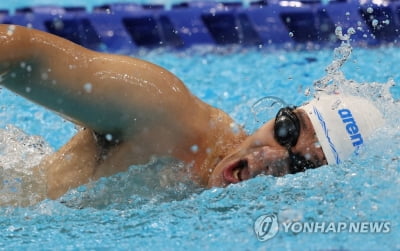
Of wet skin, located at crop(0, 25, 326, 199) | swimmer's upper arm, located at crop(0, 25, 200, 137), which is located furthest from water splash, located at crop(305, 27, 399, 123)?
swimmer's upper arm, located at crop(0, 25, 200, 137)

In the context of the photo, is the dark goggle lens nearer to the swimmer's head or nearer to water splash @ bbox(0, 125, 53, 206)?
the swimmer's head

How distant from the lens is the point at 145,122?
1.72 metres

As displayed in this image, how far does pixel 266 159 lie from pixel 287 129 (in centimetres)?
9

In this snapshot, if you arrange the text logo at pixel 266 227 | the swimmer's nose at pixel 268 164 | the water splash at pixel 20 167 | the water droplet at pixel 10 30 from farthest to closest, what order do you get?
the water splash at pixel 20 167 → the swimmer's nose at pixel 268 164 → the text logo at pixel 266 227 → the water droplet at pixel 10 30

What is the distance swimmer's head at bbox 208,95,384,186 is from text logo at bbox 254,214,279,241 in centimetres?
12

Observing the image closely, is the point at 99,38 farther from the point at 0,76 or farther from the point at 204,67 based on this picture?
the point at 0,76

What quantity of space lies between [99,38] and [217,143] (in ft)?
6.32

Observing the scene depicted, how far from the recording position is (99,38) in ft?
12.0

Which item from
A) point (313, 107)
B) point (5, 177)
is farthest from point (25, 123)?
point (313, 107)

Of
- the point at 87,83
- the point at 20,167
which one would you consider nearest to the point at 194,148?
the point at 87,83

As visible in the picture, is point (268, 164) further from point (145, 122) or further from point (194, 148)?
point (145, 122)

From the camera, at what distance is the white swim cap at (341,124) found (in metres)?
1.82

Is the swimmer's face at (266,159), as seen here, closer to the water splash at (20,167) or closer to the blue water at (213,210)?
the blue water at (213,210)

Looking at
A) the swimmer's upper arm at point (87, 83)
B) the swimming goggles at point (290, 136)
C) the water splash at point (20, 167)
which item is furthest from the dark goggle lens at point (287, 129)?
the water splash at point (20, 167)
